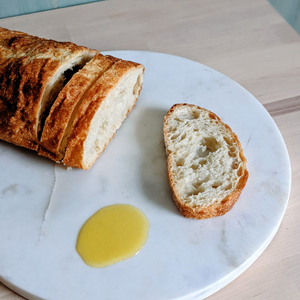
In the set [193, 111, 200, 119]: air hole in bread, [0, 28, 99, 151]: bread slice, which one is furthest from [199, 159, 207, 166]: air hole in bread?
[0, 28, 99, 151]: bread slice

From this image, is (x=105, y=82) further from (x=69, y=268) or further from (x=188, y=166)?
(x=69, y=268)

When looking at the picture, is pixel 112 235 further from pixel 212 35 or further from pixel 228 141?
pixel 212 35

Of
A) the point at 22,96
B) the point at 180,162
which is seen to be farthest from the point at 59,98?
the point at 180,162

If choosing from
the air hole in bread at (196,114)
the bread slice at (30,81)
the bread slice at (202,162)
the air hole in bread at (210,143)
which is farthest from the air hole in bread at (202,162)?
the bread slice at (30,81)

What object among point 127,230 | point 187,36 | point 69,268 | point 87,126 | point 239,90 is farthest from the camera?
point 187,36

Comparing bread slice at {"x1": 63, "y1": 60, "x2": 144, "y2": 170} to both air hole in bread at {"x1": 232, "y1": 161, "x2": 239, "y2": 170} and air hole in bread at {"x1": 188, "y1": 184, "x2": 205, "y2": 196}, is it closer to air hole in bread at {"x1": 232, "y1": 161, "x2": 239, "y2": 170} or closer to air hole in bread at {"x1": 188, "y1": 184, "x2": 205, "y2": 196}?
air hole in bread at {"x1": 188, "y1": 184, "x2": 205, "y2": 196}

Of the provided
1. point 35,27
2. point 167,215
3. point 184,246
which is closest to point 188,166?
point 167,215
